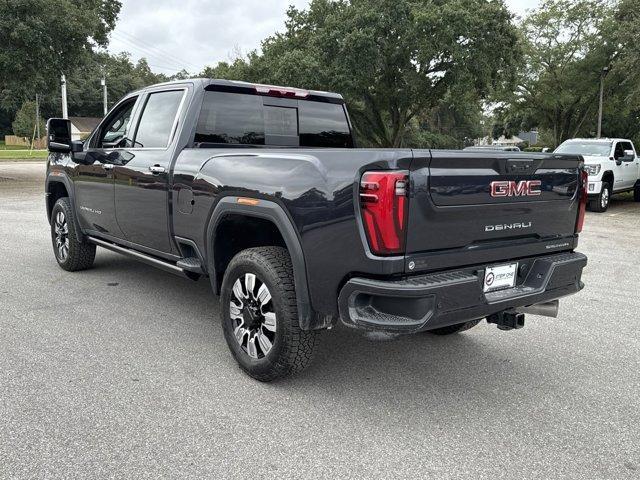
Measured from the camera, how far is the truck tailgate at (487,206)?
2973 mm

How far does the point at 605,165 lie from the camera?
14.1 meters

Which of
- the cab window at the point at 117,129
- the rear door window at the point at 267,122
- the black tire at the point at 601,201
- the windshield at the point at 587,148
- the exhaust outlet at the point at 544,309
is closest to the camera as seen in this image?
the exhaust outlet at the point at 544,309

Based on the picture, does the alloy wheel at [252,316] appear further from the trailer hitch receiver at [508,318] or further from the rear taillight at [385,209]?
the trailer hitch receiver at [508,318]

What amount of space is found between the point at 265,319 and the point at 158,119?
2.24 m

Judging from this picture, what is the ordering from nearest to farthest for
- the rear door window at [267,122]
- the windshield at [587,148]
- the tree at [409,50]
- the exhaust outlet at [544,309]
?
the exhaust outlet at [544,309] < the rear door window at [267,122] < the windshield at [587,148] < the tree at [409,50]

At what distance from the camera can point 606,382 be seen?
3.76m

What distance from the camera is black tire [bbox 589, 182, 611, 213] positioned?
45.9 ft

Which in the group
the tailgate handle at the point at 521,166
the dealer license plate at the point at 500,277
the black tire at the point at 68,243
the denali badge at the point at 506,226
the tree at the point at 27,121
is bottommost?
the black tire at the point at 68,243

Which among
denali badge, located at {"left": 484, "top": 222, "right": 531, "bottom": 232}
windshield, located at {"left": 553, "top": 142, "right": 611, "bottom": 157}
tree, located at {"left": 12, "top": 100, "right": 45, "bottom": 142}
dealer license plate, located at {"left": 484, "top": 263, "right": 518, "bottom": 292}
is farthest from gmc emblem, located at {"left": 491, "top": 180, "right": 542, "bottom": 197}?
tree, located at {"left": 12, "top": 100, "right": 45, "bottom": 142}

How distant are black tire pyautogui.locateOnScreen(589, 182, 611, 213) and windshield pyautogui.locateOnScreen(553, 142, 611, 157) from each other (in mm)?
883

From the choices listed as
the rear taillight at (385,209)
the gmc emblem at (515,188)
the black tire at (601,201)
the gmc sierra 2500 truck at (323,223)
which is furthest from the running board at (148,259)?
the black tire at (601,201)

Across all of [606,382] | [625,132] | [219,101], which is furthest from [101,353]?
[625,132]

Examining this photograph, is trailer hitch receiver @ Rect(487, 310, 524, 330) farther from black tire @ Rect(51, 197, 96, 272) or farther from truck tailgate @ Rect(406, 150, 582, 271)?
black tire @ Rect(51, 197, 96, 272)

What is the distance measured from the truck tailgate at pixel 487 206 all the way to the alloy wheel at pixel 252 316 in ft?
3.39
